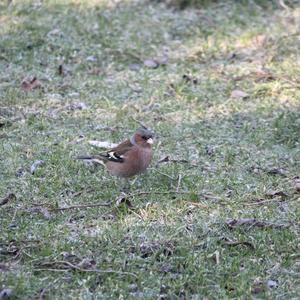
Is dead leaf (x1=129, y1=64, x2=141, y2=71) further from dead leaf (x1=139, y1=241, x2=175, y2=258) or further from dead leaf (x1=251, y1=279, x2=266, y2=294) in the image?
dead leaf (x1=251, y1=279, x2=266, y2=294)

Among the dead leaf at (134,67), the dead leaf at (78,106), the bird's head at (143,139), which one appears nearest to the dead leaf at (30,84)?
the dead leaf at (78,106)

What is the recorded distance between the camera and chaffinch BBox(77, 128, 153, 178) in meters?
5.87

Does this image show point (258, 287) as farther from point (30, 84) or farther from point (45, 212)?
point (30, 84)

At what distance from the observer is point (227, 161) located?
21.0 feet

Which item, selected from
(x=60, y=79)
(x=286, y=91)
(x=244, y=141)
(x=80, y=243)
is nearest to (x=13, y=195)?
(x=80, y=243)

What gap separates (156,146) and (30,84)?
5.90 ft

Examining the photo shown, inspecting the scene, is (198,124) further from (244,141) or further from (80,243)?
(80,243)

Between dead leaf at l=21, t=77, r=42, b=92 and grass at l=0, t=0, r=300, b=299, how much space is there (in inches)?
4.3

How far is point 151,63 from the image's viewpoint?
8.59 m

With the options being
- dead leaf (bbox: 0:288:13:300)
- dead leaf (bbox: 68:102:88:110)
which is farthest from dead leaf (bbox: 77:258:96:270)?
dead leaf (bbox: 68:102:88:110)

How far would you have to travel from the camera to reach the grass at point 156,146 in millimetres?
4520

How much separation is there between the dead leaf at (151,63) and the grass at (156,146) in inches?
2.8

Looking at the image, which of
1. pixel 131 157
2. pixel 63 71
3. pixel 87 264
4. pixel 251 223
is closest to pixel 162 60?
pixel 63 71

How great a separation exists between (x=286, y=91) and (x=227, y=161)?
1.74 m
